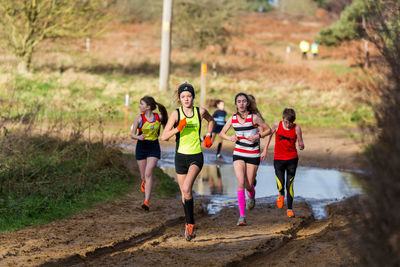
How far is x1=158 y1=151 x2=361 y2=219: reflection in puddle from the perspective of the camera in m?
11.3

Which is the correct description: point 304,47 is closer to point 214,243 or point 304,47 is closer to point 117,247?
point 214,243

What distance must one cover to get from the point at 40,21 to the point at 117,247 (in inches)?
969

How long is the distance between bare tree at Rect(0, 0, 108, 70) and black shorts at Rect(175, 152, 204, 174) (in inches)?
900

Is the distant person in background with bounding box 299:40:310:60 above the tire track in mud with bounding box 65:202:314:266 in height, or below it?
above

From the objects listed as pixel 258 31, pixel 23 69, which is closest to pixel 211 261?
pixel 23 69

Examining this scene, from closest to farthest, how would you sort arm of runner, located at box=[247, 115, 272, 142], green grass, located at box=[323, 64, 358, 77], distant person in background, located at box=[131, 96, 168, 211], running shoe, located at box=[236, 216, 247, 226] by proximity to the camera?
running shoe, located at box=[236, 216, 247, 226] < arm of runner, located at box=[247, 115, 272, 142] < distant person in background, located at box=[131, 96, 168, 211] < green grass, located at box=[323, 64, 358, 77]

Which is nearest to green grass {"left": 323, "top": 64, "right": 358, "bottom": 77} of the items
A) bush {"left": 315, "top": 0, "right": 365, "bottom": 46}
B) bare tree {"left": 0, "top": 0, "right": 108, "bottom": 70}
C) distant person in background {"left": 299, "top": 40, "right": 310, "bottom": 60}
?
bush {"left": 315, "top": 0, "right": 365, "bottom": 46}

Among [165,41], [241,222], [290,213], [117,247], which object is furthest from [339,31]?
[117,247]

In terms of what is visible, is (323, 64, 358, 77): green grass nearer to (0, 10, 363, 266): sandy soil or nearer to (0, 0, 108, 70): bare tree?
(0, 0, 108, 70): bare tree

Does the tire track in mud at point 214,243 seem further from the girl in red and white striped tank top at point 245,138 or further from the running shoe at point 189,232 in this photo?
the girl in red and white striped tank top at point 245,138

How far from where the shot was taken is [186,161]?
797 centimetres

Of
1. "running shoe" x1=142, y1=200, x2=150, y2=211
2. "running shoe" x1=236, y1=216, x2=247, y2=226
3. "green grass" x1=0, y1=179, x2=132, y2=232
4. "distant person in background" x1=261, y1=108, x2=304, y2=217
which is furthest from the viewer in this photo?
"running shoe" x1=142, y1=200, x2=150, y2=211

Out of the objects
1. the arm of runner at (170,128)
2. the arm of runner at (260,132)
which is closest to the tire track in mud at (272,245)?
the arm of runner at (260,132)

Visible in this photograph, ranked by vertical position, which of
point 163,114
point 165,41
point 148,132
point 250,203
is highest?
point 165,41
